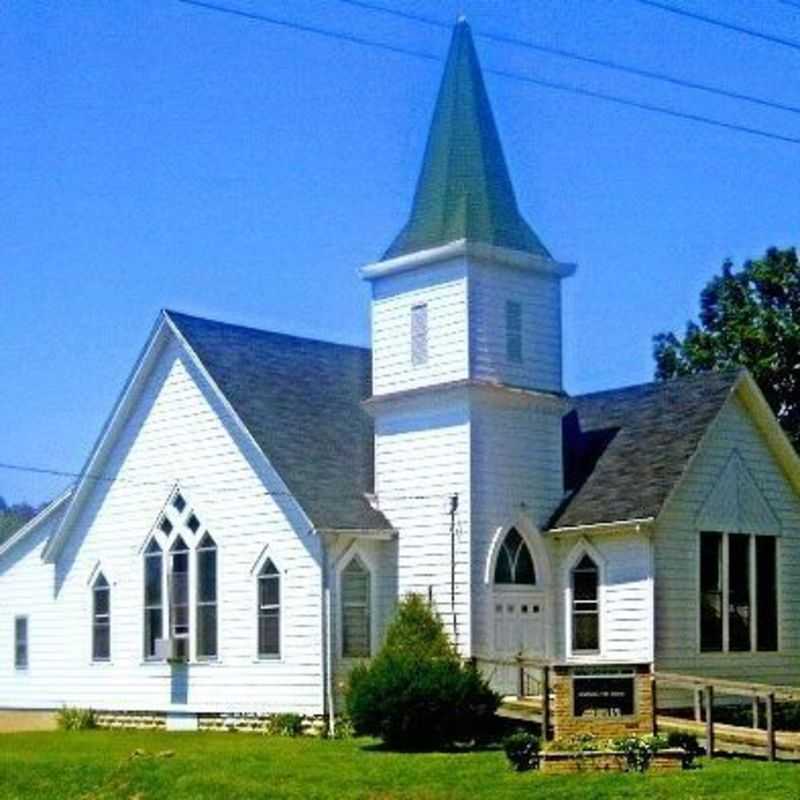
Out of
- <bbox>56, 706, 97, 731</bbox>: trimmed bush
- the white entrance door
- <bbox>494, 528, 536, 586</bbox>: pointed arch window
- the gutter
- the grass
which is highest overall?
the gutter

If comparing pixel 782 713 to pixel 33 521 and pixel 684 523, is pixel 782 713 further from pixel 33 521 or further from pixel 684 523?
pixel 33 521

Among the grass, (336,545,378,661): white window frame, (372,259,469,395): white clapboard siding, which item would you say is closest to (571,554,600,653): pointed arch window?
(336,545,378,661): white window frame

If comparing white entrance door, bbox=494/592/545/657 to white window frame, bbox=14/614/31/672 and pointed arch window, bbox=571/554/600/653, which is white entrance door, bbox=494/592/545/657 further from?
white window frame, bbox=14/614/31/672

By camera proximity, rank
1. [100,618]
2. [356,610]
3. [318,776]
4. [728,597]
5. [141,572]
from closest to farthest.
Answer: [318,776], [356,610], [728,597], [141,572], [100,618]

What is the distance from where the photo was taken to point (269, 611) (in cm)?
3512

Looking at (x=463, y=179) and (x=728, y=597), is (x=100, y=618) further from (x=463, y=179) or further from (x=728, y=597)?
A: (x=728, y=597)

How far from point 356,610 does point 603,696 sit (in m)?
7.97

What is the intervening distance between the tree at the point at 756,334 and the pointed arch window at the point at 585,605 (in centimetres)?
1518

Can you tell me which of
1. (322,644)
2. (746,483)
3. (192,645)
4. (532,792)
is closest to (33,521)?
(192,645)

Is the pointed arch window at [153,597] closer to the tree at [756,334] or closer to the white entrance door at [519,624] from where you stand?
the white entrance door at [519,624]

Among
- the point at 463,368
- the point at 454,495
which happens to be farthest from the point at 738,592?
the point at 463,368

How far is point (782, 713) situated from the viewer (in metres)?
32.8

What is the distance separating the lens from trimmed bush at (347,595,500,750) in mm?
28375

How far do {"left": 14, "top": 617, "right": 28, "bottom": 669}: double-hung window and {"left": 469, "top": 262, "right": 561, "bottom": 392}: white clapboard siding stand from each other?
1558 centimetres
